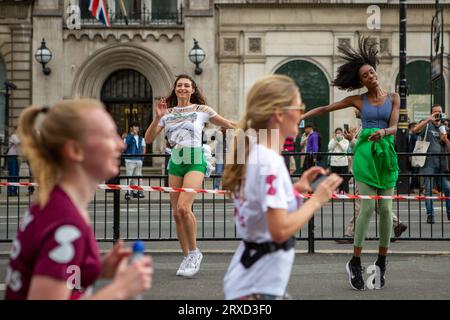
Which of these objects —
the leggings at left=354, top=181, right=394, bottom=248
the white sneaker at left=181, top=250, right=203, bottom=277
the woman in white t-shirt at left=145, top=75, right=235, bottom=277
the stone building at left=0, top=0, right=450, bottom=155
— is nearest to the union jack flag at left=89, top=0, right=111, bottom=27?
the stone building at left=0, top=0, right=450, bottom=155

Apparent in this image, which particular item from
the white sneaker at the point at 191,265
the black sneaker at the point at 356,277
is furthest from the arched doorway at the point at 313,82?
the black sneaker at the point at 356,277

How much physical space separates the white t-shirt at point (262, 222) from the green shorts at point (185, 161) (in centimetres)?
435

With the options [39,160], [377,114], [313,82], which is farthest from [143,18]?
[39,160]

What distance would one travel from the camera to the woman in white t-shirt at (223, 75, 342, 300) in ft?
12.0

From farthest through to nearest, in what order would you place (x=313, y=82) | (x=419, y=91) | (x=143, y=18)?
(x=143, y=18) < (x=313, y=82) < (x=419, y=91)

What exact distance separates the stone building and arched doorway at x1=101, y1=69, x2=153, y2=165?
55 centimetres

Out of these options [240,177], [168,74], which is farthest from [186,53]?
[240,177]

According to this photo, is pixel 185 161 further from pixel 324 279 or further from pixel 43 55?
pixel 43 55

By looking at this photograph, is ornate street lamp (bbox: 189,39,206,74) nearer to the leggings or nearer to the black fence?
the black fence

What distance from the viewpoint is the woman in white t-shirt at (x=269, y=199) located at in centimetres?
365

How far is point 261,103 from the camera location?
3.89 meters

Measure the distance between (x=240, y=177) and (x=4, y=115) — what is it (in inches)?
1034

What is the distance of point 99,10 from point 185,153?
19371mm
